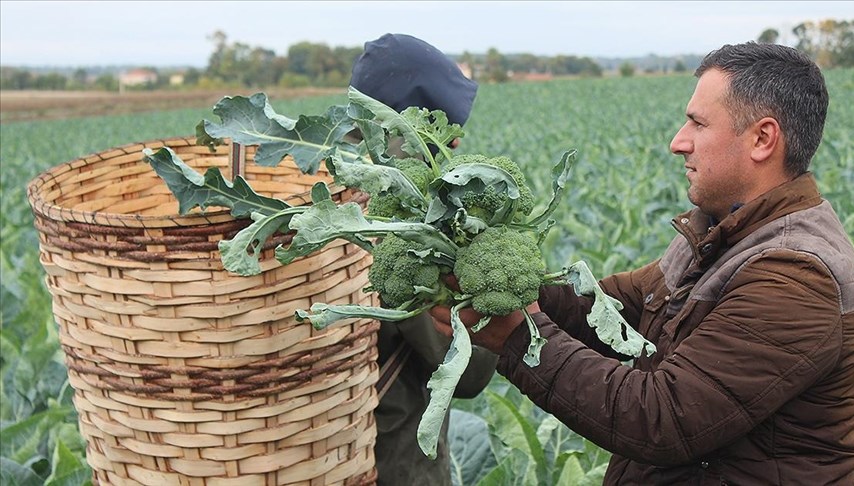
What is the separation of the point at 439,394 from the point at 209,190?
2.07 feet

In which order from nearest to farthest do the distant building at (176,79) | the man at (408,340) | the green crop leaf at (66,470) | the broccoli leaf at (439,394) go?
the broccoli leaf at (439,394) < the man at (408,340) < the green crop leaf at (66,470) < the distant building at (176,79)

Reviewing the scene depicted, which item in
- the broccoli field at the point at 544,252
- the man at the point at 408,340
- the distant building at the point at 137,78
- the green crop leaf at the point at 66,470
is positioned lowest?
the distant building at the point at 137,78

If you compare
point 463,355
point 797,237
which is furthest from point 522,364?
point 797,237

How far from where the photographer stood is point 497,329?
170 cm

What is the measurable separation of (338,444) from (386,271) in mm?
485

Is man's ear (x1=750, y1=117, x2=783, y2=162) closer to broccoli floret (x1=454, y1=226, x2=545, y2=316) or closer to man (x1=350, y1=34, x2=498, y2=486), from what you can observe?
broccoli floret (x1=454, y1=226, x2=545, y2=316)

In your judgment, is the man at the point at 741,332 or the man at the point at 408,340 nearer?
the man at the point at 741,332

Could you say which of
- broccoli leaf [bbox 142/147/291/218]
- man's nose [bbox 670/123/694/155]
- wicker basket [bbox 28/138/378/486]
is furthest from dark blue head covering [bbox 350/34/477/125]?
broccoli leaf [bbox 142/147/291/218]

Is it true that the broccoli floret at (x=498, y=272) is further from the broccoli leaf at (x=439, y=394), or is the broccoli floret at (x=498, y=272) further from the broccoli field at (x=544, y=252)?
the broccoli field at (x=544, y=252)

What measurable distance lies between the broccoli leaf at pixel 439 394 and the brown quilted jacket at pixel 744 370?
0.74ft

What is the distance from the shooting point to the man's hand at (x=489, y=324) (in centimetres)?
167

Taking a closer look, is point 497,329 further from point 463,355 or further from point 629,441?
point 629,441

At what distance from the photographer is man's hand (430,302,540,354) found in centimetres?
167

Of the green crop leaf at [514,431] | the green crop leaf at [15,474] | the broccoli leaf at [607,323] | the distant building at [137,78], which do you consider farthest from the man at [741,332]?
the distant building at [137,78]
